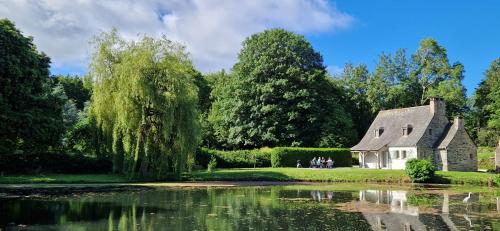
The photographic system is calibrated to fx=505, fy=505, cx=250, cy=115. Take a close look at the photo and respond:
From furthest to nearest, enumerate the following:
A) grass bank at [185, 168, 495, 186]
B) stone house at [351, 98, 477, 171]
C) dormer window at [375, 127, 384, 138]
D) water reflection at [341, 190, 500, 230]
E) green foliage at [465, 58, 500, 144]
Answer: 1. green foliage at [465, 58, 500, 144]
2. dormer window at [375, 127, 384, 138]
3. stone house at [351, 98, 477, 171]
4. grass bank at [185, 168, 495, 186]
5. water reflection at [341, 190, 500, 230]

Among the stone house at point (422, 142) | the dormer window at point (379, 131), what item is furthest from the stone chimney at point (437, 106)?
the dormer window at point (379, 131)

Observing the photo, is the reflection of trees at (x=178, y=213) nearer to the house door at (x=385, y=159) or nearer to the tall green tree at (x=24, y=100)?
the tall green tree at (x=24, y=100)

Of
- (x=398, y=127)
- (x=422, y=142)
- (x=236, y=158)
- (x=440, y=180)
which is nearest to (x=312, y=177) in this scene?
(x=440, y=180)

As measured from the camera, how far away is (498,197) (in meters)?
28.0

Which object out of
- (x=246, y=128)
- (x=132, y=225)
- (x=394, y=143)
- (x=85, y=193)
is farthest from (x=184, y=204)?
(x=246, y=128)

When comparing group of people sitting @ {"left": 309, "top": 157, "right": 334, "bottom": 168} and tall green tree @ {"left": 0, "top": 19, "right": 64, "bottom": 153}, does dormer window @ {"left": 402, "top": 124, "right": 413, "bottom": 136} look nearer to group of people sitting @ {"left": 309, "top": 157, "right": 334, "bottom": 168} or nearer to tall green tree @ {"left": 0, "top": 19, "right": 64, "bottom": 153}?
group of people sitting @ {"left": 309, "top": 157, "right": 334, "bottom": 168}

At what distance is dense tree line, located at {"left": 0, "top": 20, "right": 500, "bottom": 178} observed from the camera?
121 feet

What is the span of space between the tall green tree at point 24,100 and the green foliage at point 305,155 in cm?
2198

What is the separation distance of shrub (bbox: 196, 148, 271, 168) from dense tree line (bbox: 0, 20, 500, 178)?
4.87 meters

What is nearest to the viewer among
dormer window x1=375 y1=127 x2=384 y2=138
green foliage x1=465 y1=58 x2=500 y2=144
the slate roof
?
the slate roof

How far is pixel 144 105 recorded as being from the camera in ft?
124

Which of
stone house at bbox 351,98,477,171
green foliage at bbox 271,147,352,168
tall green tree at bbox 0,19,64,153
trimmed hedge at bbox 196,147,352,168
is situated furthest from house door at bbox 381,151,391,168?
tall green tree at bbox 0,19,64,153

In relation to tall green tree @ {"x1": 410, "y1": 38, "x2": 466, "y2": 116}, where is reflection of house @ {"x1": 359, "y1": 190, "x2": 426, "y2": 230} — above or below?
below

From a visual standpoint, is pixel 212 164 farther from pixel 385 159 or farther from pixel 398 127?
pixel 398 127
